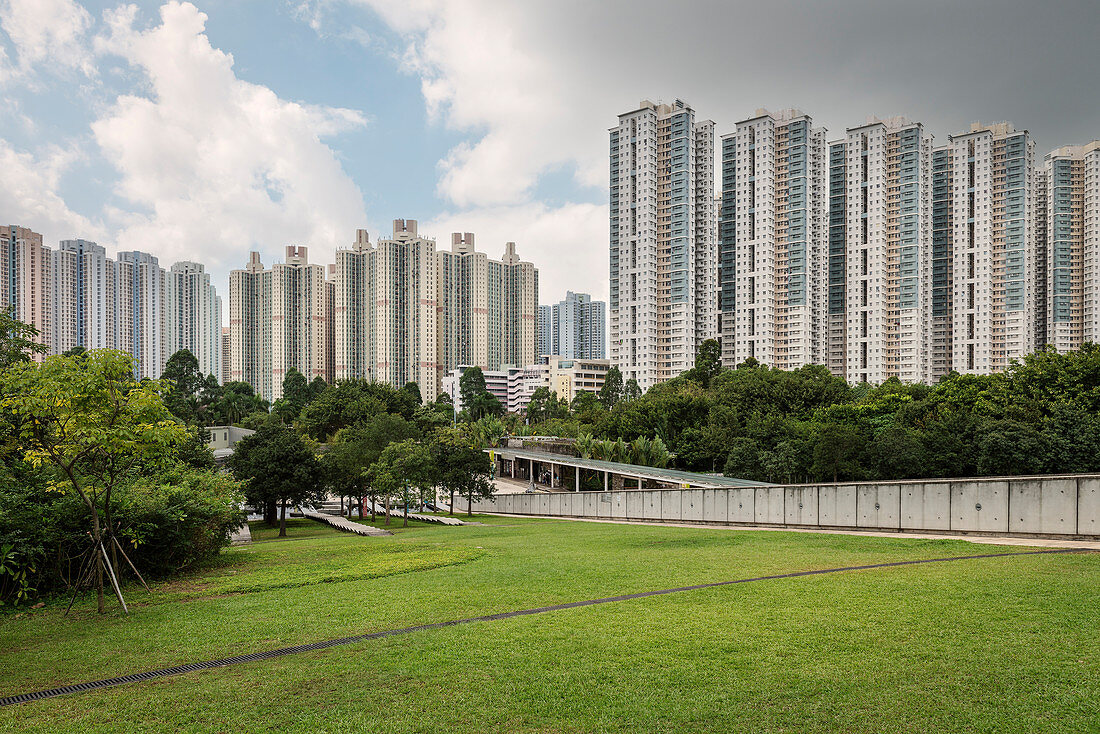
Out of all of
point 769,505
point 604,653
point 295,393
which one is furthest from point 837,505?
point 295,393

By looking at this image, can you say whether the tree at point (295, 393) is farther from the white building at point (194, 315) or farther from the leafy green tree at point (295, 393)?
the white building at point (194, 315)

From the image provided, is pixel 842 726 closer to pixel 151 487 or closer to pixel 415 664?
pixel 415 664

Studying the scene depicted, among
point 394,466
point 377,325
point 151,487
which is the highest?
point 377,325

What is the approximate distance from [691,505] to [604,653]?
62.6 feet

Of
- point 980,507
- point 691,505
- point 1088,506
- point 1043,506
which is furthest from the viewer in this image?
point 691,505

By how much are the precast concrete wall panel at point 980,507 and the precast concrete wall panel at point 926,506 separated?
199mm

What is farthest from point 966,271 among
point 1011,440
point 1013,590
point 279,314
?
point 279,314

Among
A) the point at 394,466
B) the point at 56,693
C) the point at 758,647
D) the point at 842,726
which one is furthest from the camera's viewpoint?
the point at 394,466

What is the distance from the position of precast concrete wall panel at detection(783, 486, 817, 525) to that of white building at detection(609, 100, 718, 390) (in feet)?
255

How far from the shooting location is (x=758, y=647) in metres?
7.31

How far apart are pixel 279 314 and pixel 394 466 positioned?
424 ft

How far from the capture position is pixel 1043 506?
16.2 meters

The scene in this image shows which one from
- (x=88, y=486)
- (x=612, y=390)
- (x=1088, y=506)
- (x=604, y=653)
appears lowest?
(x=1088, y=506)

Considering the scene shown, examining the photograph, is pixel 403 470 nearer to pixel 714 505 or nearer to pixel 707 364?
pixel 714 505
